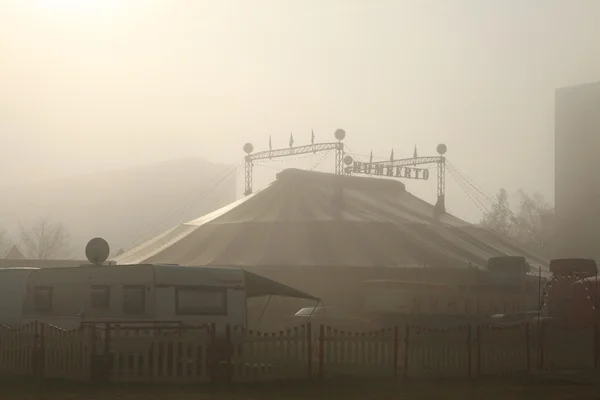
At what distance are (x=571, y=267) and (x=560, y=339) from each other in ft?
29.7

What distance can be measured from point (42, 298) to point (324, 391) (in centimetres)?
924

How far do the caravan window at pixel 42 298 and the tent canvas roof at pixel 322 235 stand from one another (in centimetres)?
2954

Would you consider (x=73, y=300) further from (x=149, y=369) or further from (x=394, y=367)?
(x=394, y=367)

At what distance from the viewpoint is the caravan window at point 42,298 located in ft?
77.8

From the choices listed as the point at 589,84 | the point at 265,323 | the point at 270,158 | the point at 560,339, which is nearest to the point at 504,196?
the point at 589,84

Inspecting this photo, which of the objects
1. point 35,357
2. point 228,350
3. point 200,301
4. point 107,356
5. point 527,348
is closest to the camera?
point 107,356

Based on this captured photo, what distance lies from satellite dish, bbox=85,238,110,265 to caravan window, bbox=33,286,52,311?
2634 mm

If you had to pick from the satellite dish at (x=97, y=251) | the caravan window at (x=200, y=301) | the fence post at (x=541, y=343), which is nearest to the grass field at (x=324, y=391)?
the caravan window at (x=200, y=301)

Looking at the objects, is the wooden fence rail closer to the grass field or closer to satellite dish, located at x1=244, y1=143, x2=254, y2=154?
the grass field

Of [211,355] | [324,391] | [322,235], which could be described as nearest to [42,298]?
[211,355]

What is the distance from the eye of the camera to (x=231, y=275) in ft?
77.5

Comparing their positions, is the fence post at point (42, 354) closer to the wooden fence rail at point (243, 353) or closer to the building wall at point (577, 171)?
the wooden fence rail at point (243, 353)

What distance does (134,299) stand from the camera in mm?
21859

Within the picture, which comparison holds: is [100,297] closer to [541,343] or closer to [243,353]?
[243,353]
